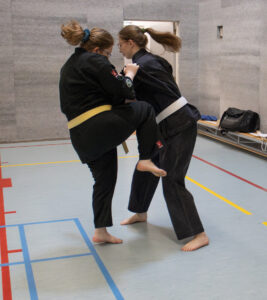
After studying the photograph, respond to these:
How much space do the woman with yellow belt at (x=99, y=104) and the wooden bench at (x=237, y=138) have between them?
3.74 m

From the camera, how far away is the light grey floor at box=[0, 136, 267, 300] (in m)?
2.93

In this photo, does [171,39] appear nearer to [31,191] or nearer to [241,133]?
[31,191]

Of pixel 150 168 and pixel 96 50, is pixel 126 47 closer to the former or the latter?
pixel 96 50

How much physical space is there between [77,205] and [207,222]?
1342 mm

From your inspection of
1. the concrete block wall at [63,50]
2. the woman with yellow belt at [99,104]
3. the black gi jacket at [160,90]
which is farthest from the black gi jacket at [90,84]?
the concrete block wall at [63,50]

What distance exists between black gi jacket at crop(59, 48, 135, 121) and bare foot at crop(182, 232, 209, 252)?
125 centimetres

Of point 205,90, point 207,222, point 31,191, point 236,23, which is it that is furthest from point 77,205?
point 205,90

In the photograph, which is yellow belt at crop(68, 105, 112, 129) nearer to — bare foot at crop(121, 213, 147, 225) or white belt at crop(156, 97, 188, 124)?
white belt at crop(156, 97, 188, 124)

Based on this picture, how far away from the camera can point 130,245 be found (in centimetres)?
364

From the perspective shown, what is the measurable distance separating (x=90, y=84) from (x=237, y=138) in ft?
16.5

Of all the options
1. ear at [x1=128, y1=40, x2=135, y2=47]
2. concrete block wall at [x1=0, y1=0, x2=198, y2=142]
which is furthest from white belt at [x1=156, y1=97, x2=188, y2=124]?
concrete block wall at [x1=0, y1=0, x2=198, y2=142]

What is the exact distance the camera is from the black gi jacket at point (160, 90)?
342cm

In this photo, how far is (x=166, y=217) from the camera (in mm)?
4309

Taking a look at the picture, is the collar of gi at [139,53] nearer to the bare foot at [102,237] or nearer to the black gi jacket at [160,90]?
the black gi jacket at [160,90]
